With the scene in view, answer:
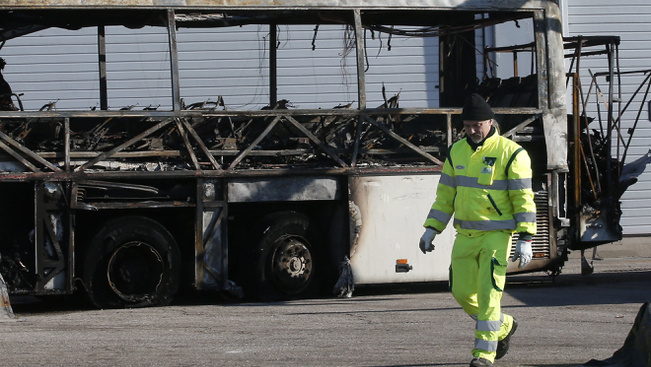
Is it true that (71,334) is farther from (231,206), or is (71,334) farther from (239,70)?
(239,70)

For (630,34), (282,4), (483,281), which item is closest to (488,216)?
(483,281)

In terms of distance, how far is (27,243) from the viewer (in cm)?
1126

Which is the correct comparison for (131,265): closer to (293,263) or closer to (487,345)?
(293,263)

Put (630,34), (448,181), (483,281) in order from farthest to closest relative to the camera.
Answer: (630,34) → (448,181) → (483,281)

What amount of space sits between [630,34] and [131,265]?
1160 centimetres

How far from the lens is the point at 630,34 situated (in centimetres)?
1908

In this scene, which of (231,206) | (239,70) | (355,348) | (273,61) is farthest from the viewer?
(239,70)

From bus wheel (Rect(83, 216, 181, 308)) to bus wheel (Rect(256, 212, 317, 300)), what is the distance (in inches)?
41.0

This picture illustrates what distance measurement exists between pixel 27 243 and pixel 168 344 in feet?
11.6

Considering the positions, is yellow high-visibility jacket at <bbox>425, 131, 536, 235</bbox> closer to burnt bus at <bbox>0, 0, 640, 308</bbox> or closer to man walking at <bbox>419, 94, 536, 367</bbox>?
man walking at <bbox>419, 94, 536, 367</bbox>

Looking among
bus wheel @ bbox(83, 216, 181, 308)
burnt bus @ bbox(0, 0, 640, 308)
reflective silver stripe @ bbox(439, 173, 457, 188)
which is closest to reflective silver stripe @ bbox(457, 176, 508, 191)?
reflective silver stripe @ bbox(439, 173, 457, 188)

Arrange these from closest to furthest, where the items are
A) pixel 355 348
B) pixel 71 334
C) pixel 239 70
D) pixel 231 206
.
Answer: pixel 355 348
pixel 71 334
pixel 231 206
pixel 239 70

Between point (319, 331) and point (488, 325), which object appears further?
point (319, 331)

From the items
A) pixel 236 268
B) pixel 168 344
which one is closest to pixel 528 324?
pixel 168 344
